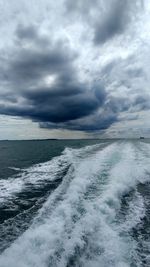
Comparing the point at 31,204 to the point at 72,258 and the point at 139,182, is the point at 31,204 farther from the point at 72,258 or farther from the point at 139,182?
the point at 139,182

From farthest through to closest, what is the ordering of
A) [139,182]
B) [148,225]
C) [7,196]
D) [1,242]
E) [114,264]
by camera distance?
[139,182] < [7,196] < [148,225] < [1,242] < [114,264]

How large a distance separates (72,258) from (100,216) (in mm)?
2586

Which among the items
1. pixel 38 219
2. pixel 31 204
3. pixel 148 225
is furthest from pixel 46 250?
pixel 31 204

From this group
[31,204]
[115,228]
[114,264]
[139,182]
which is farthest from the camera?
[139,182]

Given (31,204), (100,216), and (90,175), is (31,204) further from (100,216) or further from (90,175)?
(90,175)

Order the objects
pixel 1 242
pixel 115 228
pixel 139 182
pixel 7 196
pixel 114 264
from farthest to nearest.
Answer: pixel 139 182 < pixel 7 196 < pixel 115 228 < pixel 1 242 < pixel 114 264

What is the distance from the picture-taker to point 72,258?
5.31 m

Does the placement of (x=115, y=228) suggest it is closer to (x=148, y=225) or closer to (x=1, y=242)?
(x=148, y=225)

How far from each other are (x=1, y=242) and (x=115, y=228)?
11.2 feet

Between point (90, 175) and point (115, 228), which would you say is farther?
point (90, 175)

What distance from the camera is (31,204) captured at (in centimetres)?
983

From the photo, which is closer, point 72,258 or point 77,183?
point 72,258

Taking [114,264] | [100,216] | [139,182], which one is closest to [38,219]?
[100,216]

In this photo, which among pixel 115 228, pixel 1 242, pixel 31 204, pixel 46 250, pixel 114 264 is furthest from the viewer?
pixel 31 204
